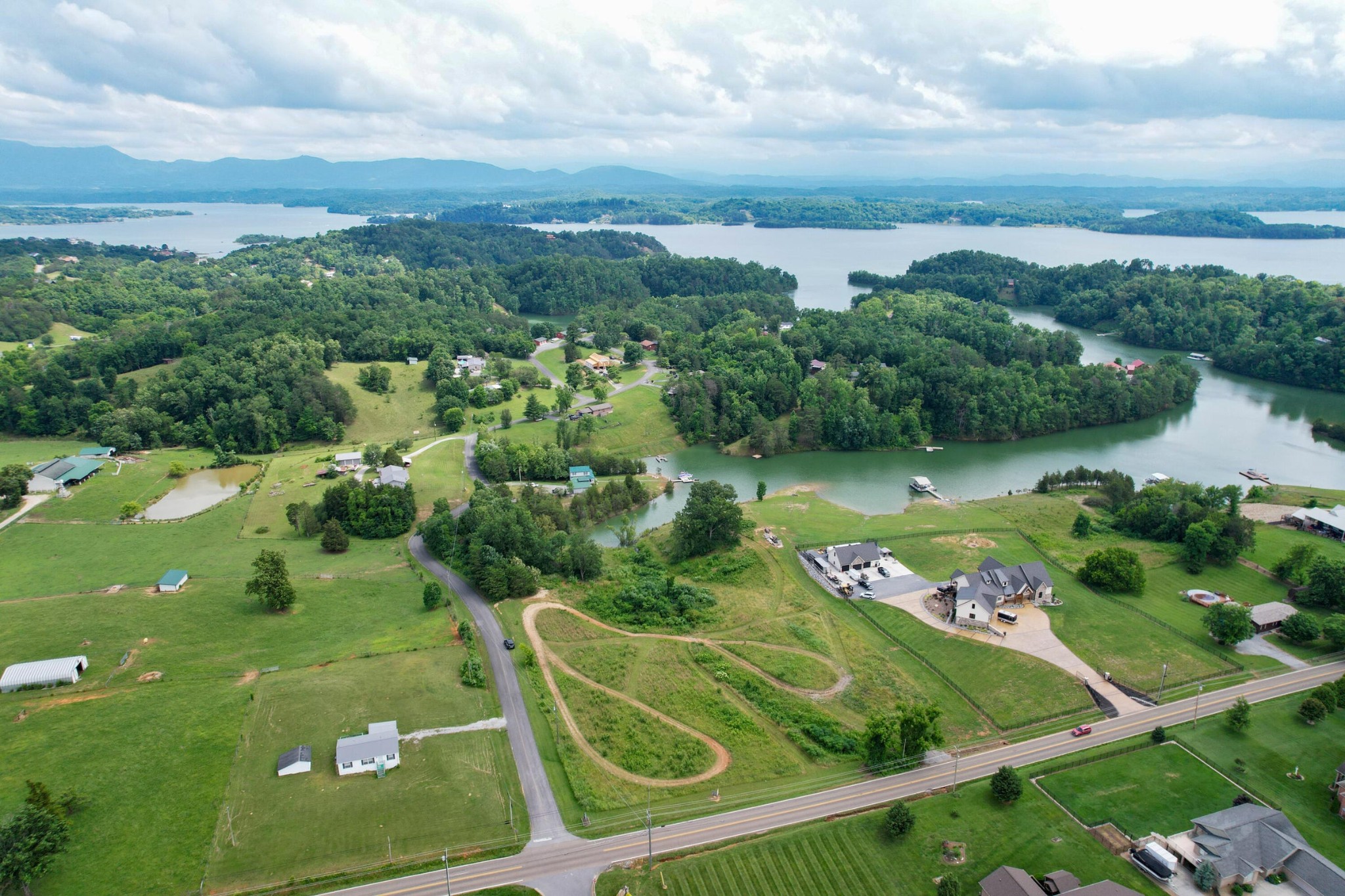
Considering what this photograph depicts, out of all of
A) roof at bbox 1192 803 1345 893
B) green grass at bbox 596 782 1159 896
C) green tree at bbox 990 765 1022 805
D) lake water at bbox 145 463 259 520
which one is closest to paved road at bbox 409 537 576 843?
green grass at bbox 596 782 1159 896

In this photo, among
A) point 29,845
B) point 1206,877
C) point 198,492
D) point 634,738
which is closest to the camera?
point 29,845

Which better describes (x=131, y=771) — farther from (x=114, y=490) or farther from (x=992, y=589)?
(x=992, y=589)

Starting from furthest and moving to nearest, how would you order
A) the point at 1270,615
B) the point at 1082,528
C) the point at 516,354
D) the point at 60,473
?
the point at 516,354 < the point at 60,473 < the point at 1082,528 < the point at 1270,615

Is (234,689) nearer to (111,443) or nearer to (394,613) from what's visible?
(394,613)

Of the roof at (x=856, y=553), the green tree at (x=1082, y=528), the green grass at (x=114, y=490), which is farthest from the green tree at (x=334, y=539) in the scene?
the green tree at (x=1082, y=528)

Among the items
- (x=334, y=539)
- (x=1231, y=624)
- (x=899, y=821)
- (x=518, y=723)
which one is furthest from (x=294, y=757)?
(x=1231, y=624)

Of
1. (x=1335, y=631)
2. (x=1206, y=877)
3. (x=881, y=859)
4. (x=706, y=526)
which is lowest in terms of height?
(x=881, y=859)

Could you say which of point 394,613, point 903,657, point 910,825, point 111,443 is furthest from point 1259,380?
point 111,443
